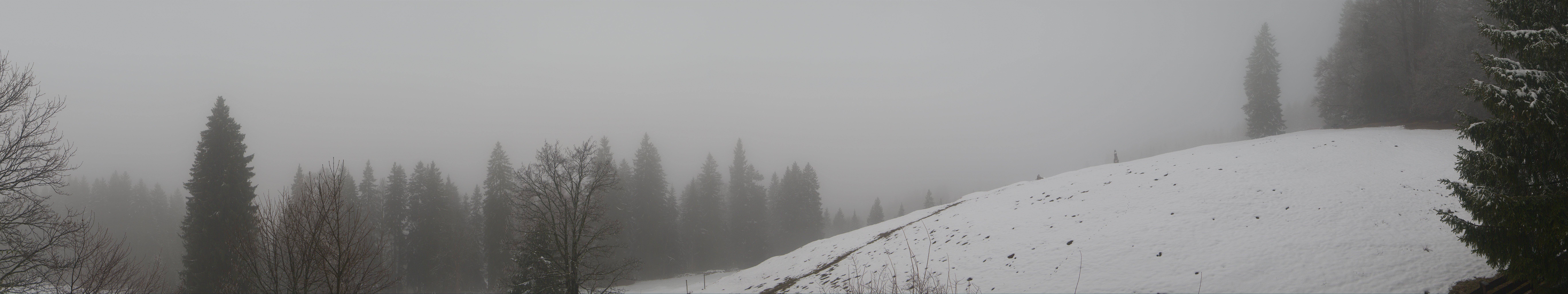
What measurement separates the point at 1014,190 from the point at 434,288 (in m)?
40.5

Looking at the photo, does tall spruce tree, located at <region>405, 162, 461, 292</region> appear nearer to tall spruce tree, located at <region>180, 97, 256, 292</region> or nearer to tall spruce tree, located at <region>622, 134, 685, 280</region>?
tall spruce tree, located at <region>622, 134, 685, 280</region>

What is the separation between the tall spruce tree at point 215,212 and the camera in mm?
21328

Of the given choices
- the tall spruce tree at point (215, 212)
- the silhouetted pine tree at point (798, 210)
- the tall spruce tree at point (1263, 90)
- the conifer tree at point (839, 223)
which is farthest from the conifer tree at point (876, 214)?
the tall spruce tree at point (215, 212)

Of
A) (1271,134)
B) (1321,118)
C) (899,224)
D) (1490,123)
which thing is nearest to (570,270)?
(899,224)

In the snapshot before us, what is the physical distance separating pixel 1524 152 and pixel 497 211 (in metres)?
44.4

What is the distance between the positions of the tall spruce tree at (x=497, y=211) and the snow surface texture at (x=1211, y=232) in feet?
68.1

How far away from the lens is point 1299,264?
11.0 metres

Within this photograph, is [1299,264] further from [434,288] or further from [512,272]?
[434,288]

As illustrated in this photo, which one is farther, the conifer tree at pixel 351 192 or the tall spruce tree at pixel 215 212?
the conifer tree at pixel 351 192

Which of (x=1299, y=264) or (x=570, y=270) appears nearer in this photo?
(x=1299, y=264)

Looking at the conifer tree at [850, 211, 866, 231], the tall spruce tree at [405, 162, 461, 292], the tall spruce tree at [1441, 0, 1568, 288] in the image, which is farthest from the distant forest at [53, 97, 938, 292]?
the tall spruce tree at [1441, 0, 1568, 288]

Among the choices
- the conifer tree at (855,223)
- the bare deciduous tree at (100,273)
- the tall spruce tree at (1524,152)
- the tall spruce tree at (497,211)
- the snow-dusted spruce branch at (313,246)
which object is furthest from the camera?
the conifer tree at (855,223)

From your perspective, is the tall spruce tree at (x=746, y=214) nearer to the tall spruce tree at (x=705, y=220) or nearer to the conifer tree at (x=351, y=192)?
the tall spruce tree at (x=705, y=220)

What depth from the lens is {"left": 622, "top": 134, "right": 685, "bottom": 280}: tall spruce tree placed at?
4406 centimetres
